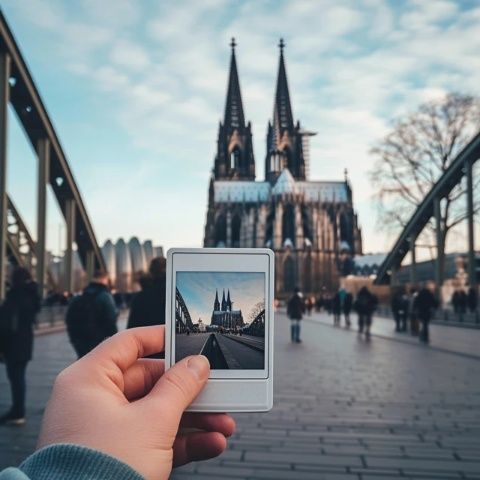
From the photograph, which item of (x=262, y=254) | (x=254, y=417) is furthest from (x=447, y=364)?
(x=262, y=254)

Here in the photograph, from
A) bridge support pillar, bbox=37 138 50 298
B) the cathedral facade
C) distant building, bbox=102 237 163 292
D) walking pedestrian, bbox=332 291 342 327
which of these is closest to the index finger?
bridge support pillar, bbox=37 138 50 298

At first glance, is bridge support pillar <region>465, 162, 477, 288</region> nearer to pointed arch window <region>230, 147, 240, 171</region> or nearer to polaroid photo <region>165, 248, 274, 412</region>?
polaroid photo <region>165, 248, 274, 412</region>

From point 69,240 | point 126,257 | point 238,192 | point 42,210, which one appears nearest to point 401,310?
point 42,210

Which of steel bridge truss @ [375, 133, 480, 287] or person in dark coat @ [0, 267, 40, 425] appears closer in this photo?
person in dark coat @ [0, 267, 40, 425]

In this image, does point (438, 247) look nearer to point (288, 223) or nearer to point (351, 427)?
point (351, 427)

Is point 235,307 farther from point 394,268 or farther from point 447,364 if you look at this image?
point 394,268
